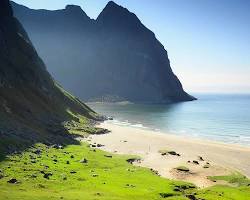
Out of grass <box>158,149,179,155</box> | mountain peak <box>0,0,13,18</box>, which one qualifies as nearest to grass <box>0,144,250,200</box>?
grass <box>158,149,179,155</box>

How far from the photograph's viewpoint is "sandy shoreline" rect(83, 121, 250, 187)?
255 ft

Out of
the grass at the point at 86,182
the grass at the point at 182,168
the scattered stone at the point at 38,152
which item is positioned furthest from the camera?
the grass at the point at 182,168

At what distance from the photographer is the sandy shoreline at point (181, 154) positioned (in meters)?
77.8

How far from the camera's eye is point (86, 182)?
54.5 metres

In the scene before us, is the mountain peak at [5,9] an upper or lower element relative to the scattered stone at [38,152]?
upper

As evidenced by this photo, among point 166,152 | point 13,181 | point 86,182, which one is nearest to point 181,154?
point 166,152

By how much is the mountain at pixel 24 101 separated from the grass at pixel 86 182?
24.2 feet

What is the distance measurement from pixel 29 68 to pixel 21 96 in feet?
83.3

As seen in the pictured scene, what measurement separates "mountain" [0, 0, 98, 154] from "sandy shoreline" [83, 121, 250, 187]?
1646cm

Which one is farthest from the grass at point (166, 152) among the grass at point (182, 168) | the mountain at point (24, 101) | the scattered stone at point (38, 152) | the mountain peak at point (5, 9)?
the mountain peak at point (5, 9)

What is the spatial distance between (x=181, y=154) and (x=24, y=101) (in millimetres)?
50614

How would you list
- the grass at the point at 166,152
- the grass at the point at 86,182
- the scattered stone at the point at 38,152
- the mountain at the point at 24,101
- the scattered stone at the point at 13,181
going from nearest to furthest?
1. the grass at the point at 86,182
2. the scattered stone at the point at 13,181
3. the scattered stone at the point at 38,152
4. the mountain at the point at 24,101
5. the grass at the point at 166,152

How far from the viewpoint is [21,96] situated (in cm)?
11819

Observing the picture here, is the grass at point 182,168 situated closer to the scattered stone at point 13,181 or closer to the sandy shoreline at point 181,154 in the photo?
the sandy shoreline at point 181,154
